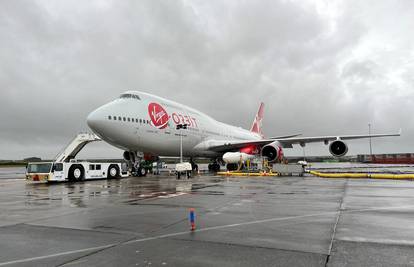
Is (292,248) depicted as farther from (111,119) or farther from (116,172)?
(116,172)

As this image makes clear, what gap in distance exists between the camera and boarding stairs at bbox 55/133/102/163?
85.0ft

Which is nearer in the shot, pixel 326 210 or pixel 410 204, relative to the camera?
pixel 326 210

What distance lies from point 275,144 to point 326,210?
2053cm

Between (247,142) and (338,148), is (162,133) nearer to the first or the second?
(247,142)

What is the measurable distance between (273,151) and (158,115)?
1098cm

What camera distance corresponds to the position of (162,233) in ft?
18.4

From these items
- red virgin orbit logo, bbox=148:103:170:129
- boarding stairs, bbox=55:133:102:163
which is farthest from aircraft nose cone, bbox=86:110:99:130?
boarding stairs, bbox=55:133:102:163

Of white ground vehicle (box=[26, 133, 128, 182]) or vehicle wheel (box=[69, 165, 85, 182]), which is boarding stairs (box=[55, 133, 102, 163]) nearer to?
white ground vehicle (box=[26, 133, 128, 182])

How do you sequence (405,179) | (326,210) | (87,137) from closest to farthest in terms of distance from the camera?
(326,210), (405,179), (87,137)

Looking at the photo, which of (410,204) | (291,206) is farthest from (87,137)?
(410,204)

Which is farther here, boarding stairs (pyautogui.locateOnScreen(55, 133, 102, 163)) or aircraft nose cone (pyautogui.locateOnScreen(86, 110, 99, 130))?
boarding stairs (pyautogui.locateOnScreen(55, 133, 102, 163))

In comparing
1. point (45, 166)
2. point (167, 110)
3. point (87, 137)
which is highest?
point (167, 110)

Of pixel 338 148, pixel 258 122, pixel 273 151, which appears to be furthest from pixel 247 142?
pixel 258 122

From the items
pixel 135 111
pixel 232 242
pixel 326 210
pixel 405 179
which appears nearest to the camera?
pixel 232 242
